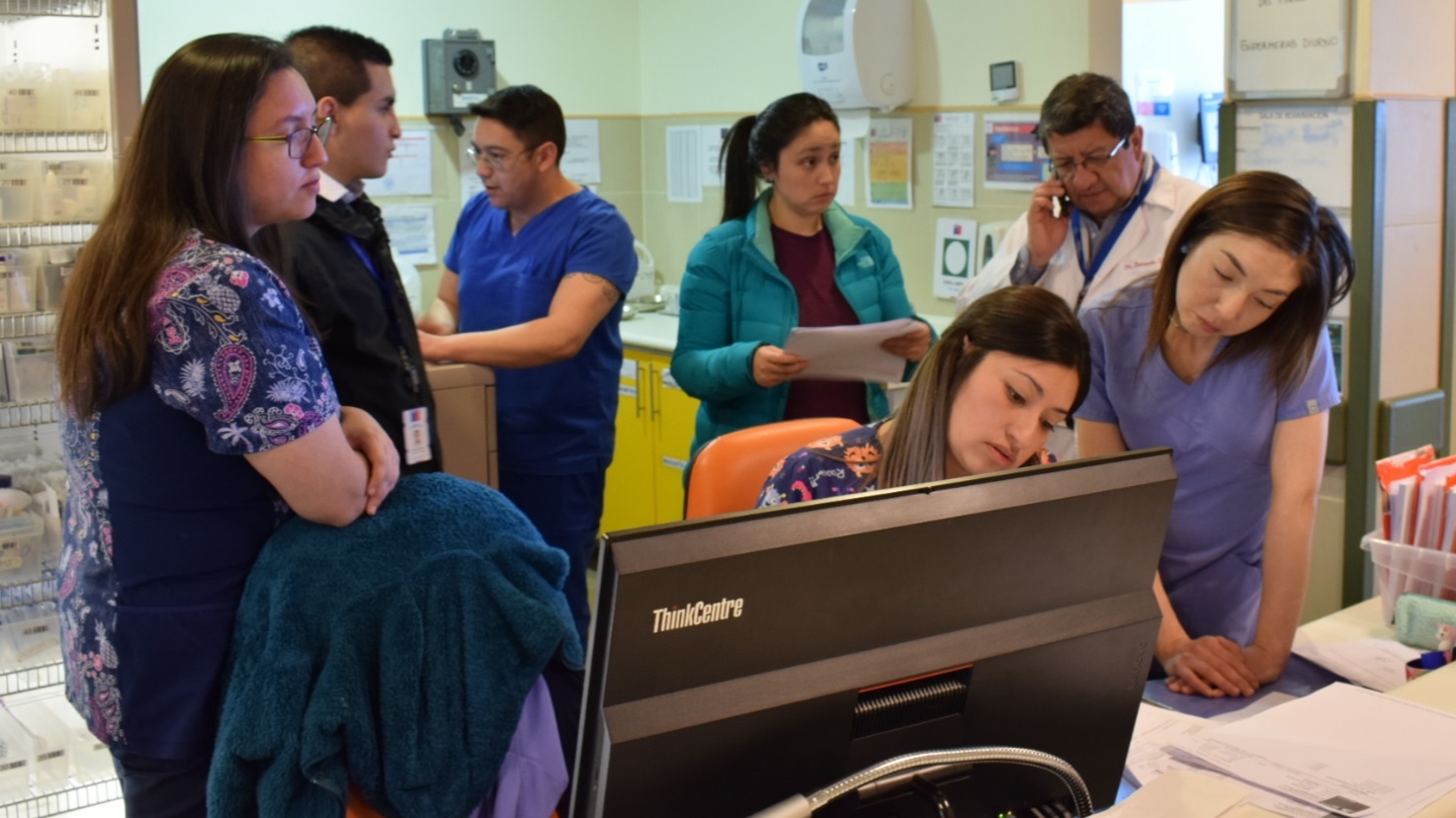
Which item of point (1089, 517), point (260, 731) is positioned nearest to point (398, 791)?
point (260, 731)

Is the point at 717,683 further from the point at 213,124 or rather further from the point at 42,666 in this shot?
the point at 42,666

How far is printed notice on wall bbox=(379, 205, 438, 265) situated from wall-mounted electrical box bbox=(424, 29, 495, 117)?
1.18ft

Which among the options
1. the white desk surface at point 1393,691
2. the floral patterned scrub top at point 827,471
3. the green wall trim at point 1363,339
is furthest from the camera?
the green wall trim at point 1363,339

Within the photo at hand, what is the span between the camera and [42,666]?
3.03m

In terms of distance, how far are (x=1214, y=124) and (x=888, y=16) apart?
110 cm

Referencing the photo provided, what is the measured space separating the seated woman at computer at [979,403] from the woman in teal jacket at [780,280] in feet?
3.19

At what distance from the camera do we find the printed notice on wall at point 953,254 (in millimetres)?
4172

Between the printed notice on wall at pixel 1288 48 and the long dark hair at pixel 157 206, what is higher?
the printed notice on wall at pixel 1288 48

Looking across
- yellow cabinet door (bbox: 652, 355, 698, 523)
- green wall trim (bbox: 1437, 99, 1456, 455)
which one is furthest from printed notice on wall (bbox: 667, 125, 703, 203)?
green wall trim (bbox: 1437, 99, 1456, 455)

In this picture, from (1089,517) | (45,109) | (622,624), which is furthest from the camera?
(45,109)

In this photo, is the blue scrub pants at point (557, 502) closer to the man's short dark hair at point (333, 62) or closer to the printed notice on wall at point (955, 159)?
the man's short dark hair at point (333, 62)

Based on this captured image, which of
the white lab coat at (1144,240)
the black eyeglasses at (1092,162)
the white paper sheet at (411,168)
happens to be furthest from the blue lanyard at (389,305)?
the white paper sheet at (411,168)

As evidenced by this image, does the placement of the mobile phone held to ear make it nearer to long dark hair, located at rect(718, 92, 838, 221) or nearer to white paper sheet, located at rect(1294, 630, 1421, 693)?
long dark hair, located at rect(718, 92, 838, 221)

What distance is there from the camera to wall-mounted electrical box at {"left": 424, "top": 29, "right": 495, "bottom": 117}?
4.84m
